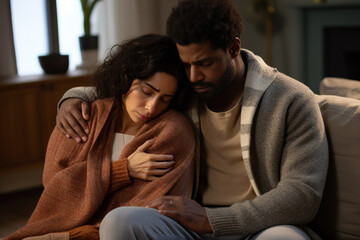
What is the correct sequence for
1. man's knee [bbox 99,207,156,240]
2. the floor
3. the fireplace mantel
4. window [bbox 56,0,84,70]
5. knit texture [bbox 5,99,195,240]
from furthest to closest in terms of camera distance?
1. the fireplace mantel
2. window [bbox 56,0,84,70]
3. the floor
4. knit texture [bbox 5,99,195,240]
5. man's knee [bbox 99,207,156,240]

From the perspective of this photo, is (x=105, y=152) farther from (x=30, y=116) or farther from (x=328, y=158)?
(x=30, y=116)

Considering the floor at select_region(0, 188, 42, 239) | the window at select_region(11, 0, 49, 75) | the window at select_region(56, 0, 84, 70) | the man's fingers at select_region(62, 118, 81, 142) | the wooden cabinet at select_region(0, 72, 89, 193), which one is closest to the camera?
the man's fingers at select_region(62, 118, 81, 142)

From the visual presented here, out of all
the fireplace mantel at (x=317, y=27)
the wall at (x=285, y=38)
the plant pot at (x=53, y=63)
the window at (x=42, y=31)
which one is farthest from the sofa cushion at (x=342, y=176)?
the wall at (x=285, y=38)

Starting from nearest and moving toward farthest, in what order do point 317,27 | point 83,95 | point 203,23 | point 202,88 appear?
point 203,23, point 202,88, point 83,95, point 317,27

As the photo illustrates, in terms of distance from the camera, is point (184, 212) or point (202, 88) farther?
point (202, 88)

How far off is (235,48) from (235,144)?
1.00 ft

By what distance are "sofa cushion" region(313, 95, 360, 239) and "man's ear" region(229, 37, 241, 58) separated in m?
0.35

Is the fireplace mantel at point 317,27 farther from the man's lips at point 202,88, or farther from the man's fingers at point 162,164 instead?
the man's fingers at point 162,164

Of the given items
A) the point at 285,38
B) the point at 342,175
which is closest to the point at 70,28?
the point at 285,38

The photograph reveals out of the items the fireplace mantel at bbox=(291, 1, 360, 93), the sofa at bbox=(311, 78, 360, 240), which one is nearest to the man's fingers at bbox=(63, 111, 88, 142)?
the sofa at bbox=(311, 78, 360, 240)

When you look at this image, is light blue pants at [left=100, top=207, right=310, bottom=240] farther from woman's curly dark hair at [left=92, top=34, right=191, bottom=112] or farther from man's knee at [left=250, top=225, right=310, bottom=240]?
woman's curly dark hair at [left=92, top=34, right=191, bottom=112]

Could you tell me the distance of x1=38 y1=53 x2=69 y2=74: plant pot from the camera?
11.0ft

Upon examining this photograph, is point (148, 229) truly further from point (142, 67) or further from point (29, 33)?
point (29, 33)

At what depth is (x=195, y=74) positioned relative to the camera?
1.58 m
